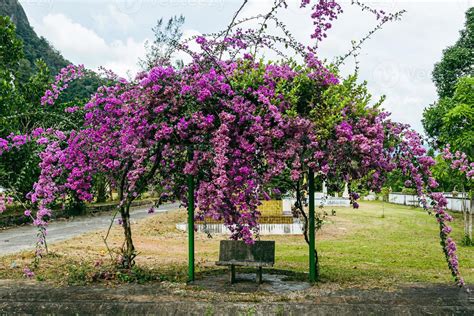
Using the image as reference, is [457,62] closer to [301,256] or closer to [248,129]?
[301,256]

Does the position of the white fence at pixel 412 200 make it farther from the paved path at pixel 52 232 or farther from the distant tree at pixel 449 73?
the paved path at pixel 52 232

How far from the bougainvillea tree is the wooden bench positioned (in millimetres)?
280

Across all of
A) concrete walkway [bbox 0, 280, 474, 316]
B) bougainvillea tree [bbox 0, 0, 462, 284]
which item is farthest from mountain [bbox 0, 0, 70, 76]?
concrete walkway [bbox 0, 280, 474, 316]

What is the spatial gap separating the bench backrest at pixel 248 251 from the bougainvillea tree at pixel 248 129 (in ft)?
0.87

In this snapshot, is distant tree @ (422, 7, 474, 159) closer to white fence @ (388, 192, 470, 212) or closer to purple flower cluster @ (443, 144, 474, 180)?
white fence @ (388, 192, 470, 212)

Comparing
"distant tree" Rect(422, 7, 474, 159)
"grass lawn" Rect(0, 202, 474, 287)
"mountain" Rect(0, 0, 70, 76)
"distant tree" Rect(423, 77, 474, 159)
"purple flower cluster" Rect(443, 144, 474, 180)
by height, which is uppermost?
"mountain" Rect(0, 0, 70, 76)

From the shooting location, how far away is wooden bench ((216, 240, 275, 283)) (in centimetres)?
885

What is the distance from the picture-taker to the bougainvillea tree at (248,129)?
814cm

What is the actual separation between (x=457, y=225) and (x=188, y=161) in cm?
2081

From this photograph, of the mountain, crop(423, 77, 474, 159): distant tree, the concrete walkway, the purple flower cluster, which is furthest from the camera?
the mountain

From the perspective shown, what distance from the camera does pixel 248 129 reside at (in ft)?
27.5

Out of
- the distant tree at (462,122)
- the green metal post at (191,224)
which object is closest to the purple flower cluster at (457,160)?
the green metal post at (191,224)

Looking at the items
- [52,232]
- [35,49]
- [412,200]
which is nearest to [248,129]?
[52,232]

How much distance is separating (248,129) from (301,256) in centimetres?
680
